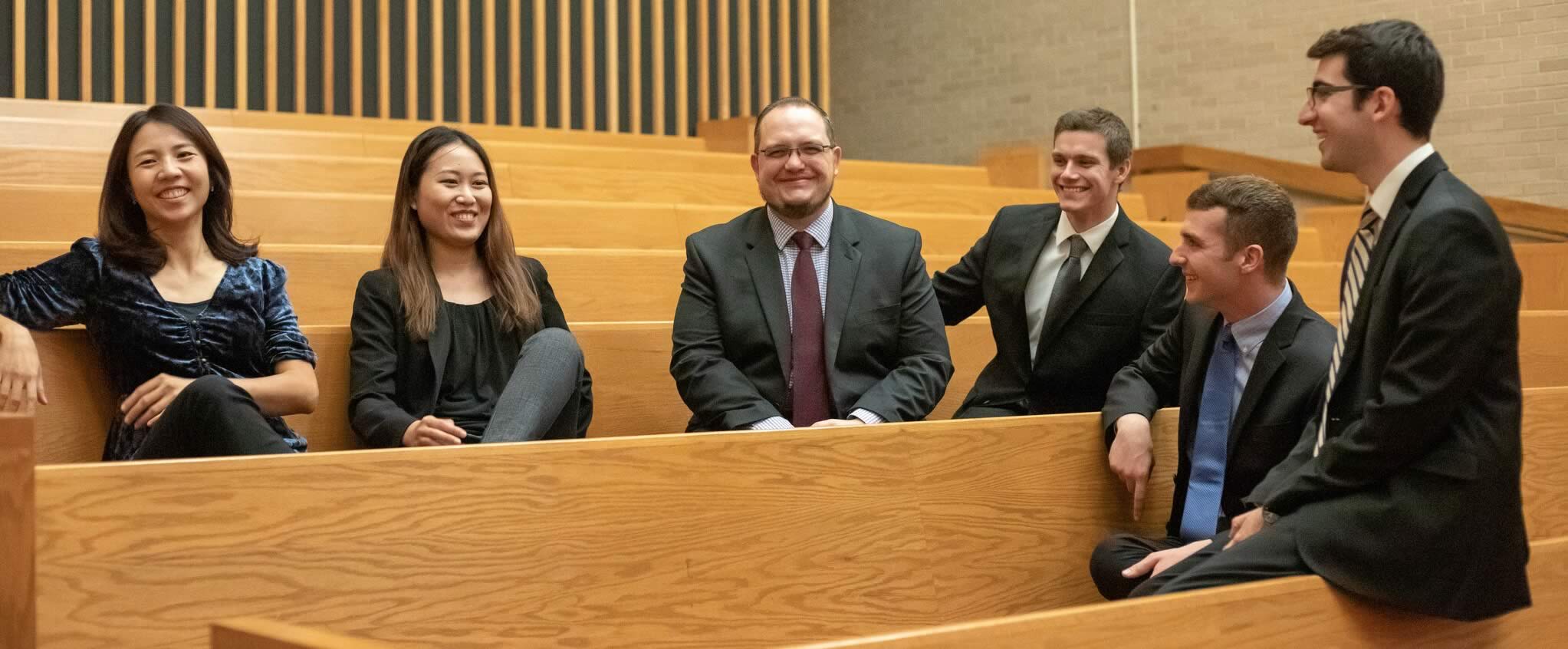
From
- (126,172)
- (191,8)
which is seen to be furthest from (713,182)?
(191,8)

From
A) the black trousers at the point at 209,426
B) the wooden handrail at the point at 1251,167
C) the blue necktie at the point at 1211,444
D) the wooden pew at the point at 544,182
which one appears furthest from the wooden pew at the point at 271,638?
the wooden handrail at the point at 1251,167

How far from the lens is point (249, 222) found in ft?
7.39

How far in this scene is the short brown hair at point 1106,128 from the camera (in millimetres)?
1926

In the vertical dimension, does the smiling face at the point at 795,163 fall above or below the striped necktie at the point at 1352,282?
above

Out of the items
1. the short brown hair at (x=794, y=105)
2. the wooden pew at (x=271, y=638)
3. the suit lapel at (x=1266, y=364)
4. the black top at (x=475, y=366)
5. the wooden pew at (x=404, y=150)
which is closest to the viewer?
the wooden pew at (x=271, y=638)

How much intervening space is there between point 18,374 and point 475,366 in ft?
1.62

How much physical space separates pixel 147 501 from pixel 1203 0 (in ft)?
12.9

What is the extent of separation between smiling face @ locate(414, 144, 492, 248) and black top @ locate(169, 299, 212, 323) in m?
0.29

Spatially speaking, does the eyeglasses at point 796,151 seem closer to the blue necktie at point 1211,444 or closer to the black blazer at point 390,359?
the black blazer at point 390,359

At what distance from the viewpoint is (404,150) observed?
122 inches

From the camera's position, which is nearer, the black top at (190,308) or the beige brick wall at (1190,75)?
the black top at (190,308)

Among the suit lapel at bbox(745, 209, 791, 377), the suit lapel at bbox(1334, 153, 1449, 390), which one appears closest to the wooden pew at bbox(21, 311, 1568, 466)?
the suit lapel at bbox(745, 209, 791, 377)

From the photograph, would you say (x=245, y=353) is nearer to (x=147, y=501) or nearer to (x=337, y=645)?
(x=147, y=501)

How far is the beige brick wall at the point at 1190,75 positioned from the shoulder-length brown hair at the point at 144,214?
126 inches
